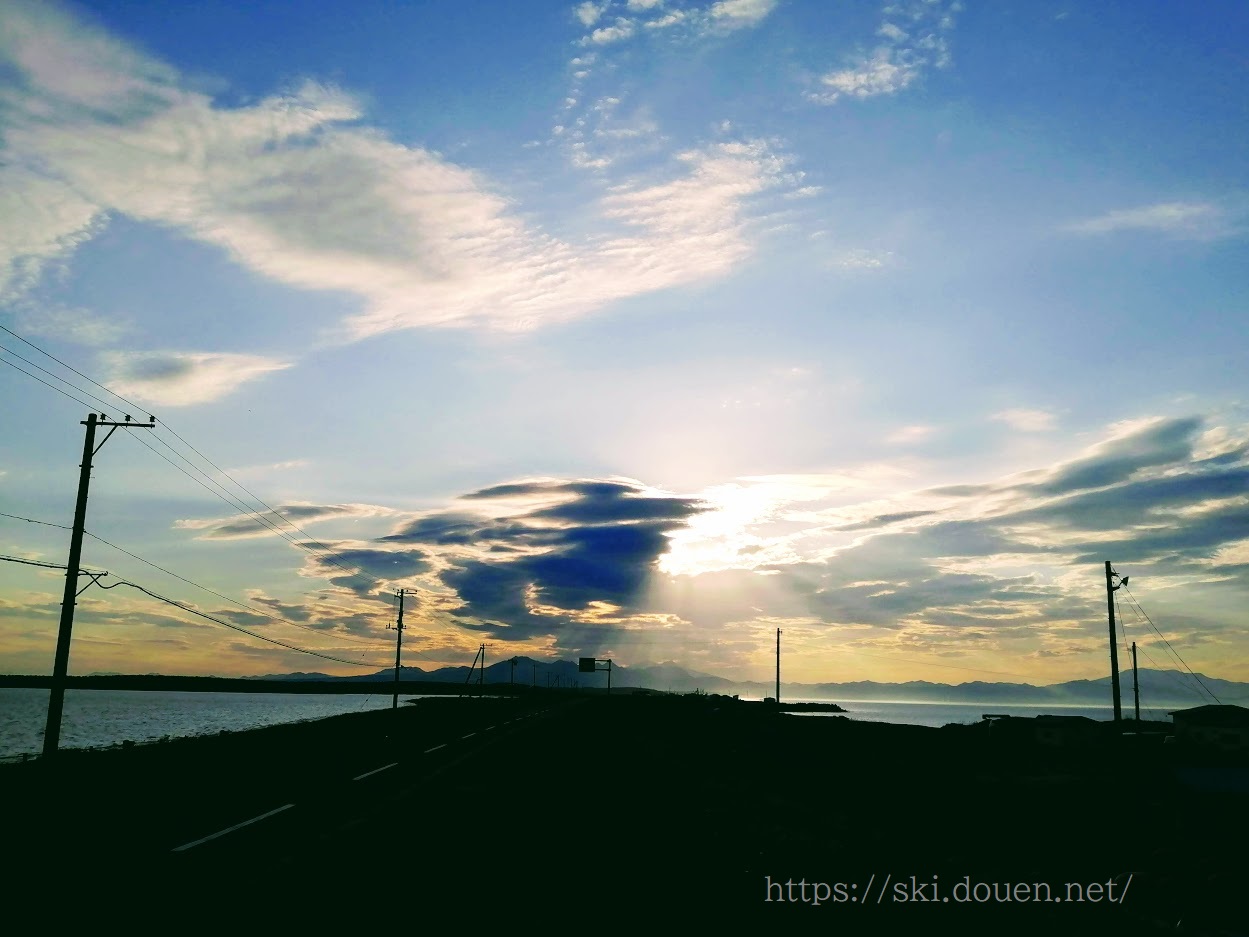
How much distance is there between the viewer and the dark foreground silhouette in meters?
8.99

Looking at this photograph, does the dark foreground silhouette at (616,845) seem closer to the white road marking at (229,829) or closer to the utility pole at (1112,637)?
the white road marking at (229,829)

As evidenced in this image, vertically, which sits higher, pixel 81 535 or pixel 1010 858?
pixel 81 535

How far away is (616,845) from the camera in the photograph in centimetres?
1272

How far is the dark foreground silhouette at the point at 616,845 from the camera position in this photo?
29.5 feet

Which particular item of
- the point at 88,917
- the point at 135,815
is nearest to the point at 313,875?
the point at 88,917

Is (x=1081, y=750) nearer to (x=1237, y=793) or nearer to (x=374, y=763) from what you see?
(x=1237, y=793)

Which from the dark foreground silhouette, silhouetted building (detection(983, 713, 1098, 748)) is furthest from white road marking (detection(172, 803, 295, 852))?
silhouetted building (detection(983, 713, 1098, 748))

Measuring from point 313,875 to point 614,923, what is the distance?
378 cm

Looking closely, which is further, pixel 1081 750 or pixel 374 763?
pixel 1081 750

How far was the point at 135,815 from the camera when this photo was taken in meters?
14.3

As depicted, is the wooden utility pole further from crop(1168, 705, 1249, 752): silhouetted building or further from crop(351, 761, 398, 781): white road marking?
crop(351, 761, 398, 781): white road marking

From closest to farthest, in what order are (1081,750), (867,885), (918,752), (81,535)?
(867,885) < (81,535) < (918,752) < (1081,750)

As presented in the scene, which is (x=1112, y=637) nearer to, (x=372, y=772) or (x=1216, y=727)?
(x=1216, y=727)

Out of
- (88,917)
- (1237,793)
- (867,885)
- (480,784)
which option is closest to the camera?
(88,917)
